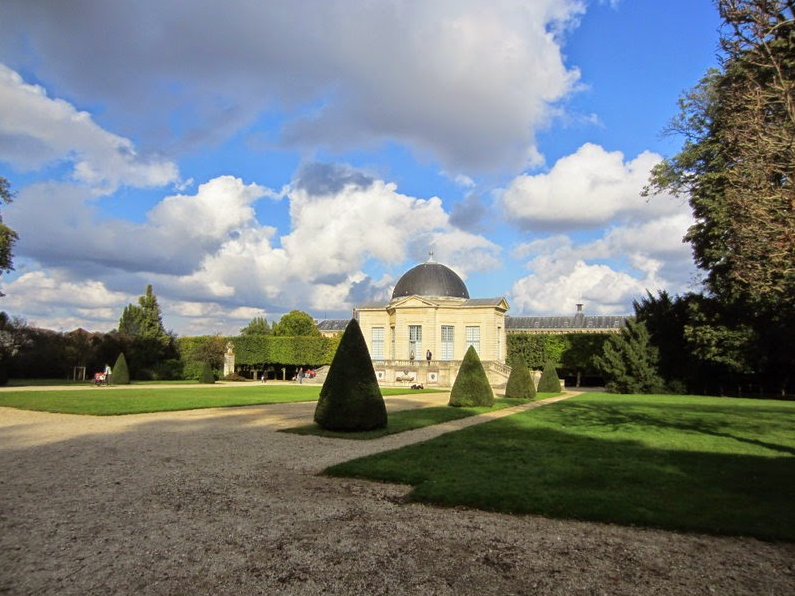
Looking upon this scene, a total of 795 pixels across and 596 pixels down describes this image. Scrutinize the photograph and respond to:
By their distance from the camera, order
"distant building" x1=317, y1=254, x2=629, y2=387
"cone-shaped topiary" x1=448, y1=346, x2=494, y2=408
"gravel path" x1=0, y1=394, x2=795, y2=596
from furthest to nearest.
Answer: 1. "distant building" x1=317, y1=254, x2=629, y2=387
2. "cone-shaped topiary" x1=448, y1=346, x2=494, y2=408
3. "gravel path" x1=0, y1=394, x2=795, y2=596

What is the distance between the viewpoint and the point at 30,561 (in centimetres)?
481

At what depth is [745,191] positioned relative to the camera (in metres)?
11.6

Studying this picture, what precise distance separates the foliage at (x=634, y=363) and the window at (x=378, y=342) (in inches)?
779

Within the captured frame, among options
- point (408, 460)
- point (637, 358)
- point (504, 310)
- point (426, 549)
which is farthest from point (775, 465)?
point (504, 310)

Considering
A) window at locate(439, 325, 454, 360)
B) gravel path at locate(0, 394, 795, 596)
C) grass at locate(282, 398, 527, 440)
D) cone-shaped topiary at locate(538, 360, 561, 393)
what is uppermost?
window at locate(439, 325, 454, 360)

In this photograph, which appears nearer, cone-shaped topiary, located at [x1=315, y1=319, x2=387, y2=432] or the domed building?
cone-shaped topiary, located at [x1=315, y1=319, x2=387, y2=432]

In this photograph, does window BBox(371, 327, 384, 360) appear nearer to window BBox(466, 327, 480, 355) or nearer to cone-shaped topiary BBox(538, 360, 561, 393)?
window BBox(466, 327, 480, 355)

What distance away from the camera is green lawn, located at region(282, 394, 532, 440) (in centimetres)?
1287

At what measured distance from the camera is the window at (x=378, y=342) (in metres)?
47.5

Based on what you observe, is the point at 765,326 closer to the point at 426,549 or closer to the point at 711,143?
the point at 711,143

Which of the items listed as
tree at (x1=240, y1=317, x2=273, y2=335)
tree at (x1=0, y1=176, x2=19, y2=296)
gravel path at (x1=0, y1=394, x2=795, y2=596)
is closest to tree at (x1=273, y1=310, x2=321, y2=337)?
tree at (x1=240, y1=317, x2=273, y2=335)

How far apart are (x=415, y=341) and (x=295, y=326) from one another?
2416cm

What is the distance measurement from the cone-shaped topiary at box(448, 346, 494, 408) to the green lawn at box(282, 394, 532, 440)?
353mm

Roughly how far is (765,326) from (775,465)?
71.8 ft
